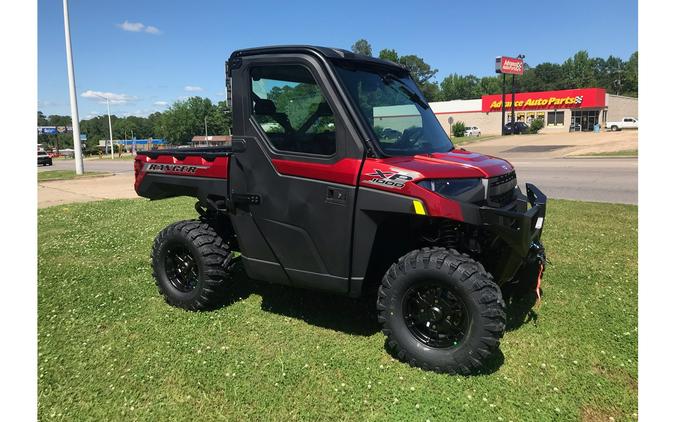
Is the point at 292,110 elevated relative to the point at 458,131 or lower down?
lower down

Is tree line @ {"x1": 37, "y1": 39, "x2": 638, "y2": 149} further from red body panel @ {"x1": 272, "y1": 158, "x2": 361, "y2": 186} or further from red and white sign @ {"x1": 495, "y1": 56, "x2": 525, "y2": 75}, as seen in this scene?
red body panel @ {"x1": 272, "y1": 158, "x2": 361, "y2": 186}

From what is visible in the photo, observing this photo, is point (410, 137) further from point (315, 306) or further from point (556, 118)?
point (556, 118)

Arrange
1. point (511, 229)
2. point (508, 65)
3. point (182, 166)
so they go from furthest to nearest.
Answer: point (508, 65) < point (182, 166) < point (511, 229)

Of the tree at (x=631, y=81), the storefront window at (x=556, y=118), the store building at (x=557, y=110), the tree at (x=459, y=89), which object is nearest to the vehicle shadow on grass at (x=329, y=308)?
the store building at (x=557, y=110)

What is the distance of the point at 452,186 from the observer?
3.31 metres

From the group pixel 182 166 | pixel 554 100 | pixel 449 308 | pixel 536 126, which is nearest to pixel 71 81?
pixel 182 166

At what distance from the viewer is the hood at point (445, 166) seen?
3.28 metres

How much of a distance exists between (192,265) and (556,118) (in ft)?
233

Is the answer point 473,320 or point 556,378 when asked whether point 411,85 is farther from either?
point 556,378

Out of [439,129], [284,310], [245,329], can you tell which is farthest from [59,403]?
[439,129]

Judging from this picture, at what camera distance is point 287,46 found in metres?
3.72

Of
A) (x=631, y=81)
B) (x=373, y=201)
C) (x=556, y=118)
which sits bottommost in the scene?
(x=373, y=201)

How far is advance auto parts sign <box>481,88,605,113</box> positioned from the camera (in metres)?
62.9

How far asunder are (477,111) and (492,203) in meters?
73.6
